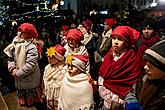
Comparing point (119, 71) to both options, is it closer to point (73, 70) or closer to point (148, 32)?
point (73, 70)

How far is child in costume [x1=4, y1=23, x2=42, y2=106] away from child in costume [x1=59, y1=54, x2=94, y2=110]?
108 cm

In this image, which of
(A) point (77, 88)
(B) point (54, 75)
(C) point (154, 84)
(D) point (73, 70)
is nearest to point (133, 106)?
(C) point (154, 84)

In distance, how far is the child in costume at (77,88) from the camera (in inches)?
161

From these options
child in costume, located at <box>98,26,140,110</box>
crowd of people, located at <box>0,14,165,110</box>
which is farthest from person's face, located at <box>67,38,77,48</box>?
child in costume, located at <box>98,26,140,110</box>

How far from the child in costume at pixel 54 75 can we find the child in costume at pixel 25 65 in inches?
16.5

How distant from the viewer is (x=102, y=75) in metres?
4.20

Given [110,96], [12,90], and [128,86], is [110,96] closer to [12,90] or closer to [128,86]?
[128,86]

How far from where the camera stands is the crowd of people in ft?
9.88

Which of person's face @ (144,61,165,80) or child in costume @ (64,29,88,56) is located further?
child in costume @ (64,29,88,56)

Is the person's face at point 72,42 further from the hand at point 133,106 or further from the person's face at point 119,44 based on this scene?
the hand at point 133,106

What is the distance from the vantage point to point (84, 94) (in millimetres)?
4066

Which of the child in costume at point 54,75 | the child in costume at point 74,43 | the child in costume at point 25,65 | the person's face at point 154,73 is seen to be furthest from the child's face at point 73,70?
the child in costume at point 74,43

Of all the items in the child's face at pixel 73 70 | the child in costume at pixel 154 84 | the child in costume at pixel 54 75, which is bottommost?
the child in costume at pixel 54 75

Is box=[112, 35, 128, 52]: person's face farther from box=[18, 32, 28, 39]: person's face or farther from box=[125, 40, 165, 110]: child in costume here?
box=[18, 32, 28, 39]: person's face
